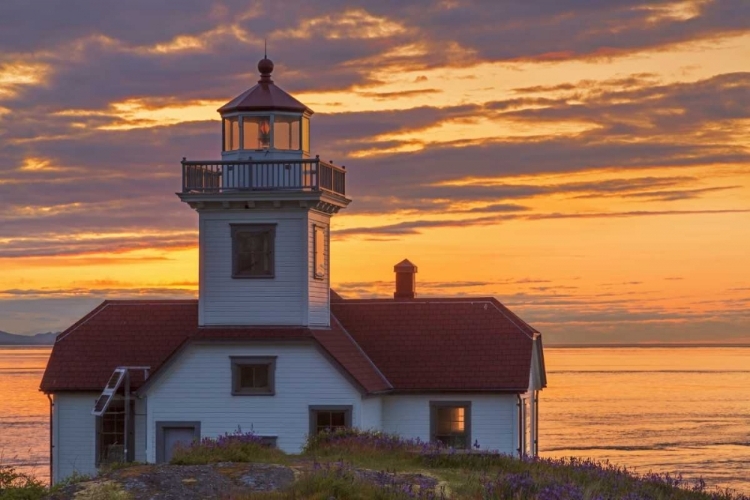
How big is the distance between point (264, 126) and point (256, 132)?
0.88 feet

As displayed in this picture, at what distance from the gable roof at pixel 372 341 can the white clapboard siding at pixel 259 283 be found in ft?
1.35

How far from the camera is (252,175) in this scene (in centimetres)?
3400

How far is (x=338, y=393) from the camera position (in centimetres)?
3312

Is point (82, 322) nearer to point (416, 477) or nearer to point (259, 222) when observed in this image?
point (259, 222)

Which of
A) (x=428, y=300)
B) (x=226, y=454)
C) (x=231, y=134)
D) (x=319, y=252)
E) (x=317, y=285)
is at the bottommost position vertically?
(x=226, y=454)

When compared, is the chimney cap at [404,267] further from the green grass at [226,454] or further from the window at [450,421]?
the green grass at [226,454]

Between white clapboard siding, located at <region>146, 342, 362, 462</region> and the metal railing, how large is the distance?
411 cm

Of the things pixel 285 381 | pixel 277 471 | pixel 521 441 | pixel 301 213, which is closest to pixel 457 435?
pixel 521 441

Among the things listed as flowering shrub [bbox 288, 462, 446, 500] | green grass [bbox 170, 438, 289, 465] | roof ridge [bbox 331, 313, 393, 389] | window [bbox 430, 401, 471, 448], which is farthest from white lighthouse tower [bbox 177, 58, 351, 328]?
flowering shrub [bbox 288, 462, 446, 500]

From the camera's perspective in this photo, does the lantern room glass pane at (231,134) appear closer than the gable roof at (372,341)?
No

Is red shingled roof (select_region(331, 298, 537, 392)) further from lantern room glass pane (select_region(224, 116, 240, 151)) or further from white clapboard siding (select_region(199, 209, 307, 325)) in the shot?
lantern room glass pane (select_region(224, 116, 240, 151))

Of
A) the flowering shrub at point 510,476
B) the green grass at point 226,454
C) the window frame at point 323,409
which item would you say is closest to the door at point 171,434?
the window frame at point 323,409

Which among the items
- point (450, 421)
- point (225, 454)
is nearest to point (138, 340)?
point (450, 421)

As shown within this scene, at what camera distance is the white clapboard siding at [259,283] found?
34.0 metres
